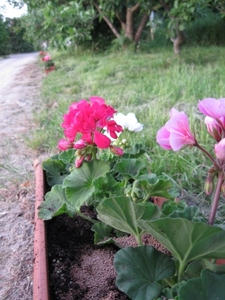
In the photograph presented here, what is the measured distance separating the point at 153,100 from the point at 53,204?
2.14m

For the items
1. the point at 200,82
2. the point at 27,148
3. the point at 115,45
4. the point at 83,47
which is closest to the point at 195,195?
the point at 27,148

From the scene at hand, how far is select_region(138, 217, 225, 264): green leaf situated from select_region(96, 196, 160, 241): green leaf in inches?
1.6

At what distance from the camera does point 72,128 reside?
1049 millimetres

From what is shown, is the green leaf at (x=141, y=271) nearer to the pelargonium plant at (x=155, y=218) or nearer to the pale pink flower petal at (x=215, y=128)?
the pelargonium plant at (x=155, y=218)

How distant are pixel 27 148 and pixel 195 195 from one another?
139 cm

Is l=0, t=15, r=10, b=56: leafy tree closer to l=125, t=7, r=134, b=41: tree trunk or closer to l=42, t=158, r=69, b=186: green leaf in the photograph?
l=125, t=7, r=134, b=41: tree trunk

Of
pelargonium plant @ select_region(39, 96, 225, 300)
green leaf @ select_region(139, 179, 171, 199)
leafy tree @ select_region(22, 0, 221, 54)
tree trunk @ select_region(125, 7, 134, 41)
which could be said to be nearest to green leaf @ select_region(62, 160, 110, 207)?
pelargonium plant @ select_region(39, 96, 225, 300)

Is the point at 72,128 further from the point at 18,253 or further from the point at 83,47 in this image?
the point at 83,47

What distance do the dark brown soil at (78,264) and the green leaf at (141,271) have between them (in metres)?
0.16

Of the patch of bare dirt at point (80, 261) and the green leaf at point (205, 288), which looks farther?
the patch of bare dirt at point (80, 261)

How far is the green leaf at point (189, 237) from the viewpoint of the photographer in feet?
2.18

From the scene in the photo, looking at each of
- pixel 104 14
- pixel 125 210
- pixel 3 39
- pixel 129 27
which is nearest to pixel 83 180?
pixel 125 210

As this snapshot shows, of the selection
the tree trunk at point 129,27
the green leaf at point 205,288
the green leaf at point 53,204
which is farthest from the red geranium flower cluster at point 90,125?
the tree trunk at point 129,27

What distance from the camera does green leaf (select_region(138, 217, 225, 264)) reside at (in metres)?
0.67
